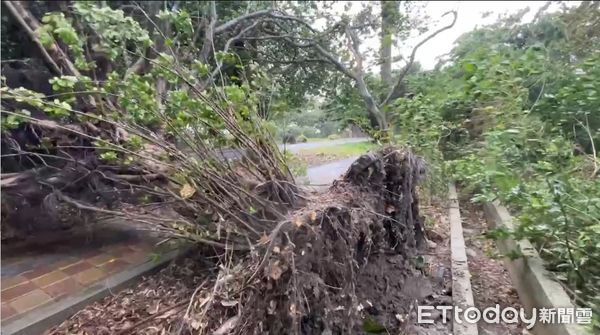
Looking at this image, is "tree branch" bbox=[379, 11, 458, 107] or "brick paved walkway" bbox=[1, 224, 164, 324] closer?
"brick paved walkway" bbox=[1, 224, 164, 324]

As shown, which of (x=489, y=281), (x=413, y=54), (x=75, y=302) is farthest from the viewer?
(x=413, y=54)

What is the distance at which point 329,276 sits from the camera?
156 cm

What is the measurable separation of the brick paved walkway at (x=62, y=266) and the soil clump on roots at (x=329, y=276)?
350 millimetres

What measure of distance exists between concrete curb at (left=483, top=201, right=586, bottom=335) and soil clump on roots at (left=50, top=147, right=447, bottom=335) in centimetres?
47

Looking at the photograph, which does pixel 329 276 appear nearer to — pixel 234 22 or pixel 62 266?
pixel 62 266

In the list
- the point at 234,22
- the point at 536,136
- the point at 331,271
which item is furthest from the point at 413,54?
the point at 331,271

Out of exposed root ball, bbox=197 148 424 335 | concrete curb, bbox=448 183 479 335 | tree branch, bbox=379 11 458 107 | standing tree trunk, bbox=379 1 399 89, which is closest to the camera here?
exposed root ball, bbox=197 148 424 335

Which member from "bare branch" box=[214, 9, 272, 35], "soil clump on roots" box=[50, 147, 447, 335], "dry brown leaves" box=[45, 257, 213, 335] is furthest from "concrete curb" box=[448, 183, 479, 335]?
"bare branch" box=[214, 9, 272, 35]

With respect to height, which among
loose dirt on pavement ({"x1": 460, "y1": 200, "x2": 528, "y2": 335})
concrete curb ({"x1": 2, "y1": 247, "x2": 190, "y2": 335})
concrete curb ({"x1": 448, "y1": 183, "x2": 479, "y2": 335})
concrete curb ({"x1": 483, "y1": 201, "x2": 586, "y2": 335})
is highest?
concrete curb ({"x1": 2, "y1": 247, "x2": 190, "y2": 335})

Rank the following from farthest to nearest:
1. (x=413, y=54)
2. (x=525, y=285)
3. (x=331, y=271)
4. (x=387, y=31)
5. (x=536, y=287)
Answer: (x=387, y=31) < (x=413, y=54) < (x=525, y=285) < (x=536, y=287) < (x=331, y=271)

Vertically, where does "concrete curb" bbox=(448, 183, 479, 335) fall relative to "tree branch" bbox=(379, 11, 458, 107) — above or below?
below

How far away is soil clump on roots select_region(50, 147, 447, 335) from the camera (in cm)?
142

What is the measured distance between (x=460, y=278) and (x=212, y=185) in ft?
5.09

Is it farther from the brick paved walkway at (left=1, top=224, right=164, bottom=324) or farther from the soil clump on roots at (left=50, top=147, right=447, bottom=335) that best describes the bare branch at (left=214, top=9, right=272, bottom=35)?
the soil clump on roots at (left=50, top=147, right=447, bottom=335)
